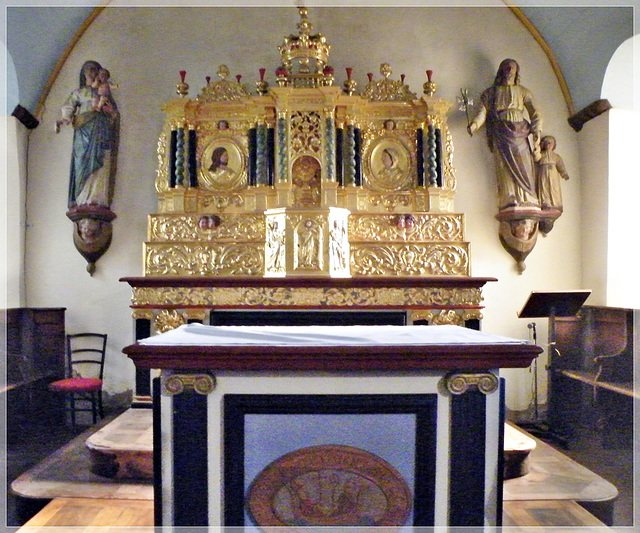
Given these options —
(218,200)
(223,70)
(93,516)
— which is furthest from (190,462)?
(223,70)

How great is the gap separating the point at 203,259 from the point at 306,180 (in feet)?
4.50

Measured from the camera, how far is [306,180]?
5.94m

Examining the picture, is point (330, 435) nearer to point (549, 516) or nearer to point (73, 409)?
point (549, 516)

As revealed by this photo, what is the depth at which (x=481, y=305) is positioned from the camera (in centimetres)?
521

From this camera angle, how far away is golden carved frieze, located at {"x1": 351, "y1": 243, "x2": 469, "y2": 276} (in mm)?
5637

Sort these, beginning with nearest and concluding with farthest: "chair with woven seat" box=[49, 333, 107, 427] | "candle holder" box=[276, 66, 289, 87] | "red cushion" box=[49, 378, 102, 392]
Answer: "red cushion" box=[49, 378, 102, 392] < "candle holder" box=[276, 66, 289, 87] < "chair with woven seat" box=[49, 333, 107, 427]

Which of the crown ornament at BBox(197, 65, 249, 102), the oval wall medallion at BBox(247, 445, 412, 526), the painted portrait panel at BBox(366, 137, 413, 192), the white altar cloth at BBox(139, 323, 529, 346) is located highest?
the crown ornament at BBox(197, 65, 249, 102)

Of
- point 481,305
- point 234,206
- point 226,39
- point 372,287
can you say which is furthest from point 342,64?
point 481,305

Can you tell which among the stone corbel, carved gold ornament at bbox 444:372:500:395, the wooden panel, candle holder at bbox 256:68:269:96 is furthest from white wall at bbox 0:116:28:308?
carved gold ornament at bbox 444:372:500:395

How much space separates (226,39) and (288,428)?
5.58 metres

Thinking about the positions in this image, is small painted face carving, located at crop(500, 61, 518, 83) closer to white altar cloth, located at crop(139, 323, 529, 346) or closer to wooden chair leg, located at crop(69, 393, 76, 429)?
white altar cloth, located at crop(139, 323, 529, 346)

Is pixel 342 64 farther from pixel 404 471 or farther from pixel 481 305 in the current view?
pixel 404 471

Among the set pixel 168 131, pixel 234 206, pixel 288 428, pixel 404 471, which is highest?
pixel 168 131

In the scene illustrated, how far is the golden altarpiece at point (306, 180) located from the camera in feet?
18.4
